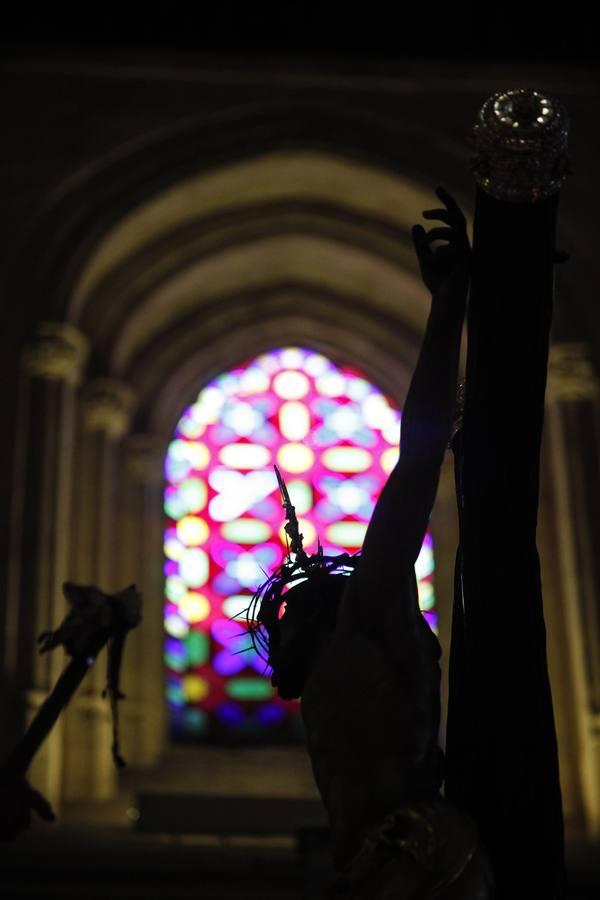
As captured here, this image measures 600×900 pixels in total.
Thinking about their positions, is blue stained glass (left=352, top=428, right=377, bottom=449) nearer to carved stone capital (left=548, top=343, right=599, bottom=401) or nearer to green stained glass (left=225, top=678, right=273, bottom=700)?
green stained glass (left=225, top=678, right=273, bottom=700)

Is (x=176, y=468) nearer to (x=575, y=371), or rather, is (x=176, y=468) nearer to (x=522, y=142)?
(x=575, y=371)

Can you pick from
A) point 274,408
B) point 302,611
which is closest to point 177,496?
point 274,408

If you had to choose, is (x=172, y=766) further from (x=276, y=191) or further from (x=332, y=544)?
(x=276, y=191)

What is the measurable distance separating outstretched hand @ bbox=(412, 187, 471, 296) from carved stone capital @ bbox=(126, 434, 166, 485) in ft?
32.7

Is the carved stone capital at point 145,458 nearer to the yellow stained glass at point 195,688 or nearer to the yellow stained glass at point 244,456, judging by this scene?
the yellow stained glass at point 244,456

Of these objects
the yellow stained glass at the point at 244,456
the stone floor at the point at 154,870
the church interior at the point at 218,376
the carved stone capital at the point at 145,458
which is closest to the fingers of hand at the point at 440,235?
the stone floor at the point at 154,870

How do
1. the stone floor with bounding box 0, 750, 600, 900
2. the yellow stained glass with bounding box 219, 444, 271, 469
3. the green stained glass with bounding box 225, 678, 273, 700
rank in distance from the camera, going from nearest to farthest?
the stone floor with bounding box 0, 750, 600, 900 → the green stained glass with bounding box 225, 678, 273, 700 → the yellow stained glass with bounding box 219, 444, 271, 469

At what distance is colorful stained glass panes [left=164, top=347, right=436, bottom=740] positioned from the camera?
37.7ft

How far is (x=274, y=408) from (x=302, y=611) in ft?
34.6

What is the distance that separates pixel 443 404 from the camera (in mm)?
1989

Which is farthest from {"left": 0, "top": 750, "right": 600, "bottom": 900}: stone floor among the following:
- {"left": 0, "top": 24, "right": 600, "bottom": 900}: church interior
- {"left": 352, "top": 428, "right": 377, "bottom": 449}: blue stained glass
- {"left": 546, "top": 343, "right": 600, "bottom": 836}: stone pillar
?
{"left": 352, "top": 428, "right": 377, "bottom": 449}: blue stained glass

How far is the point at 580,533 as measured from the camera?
9.94 metres

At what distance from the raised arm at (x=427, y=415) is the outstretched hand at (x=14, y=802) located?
1.27m

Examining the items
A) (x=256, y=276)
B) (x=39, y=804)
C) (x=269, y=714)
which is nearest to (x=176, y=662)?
(x=269, y=714)
